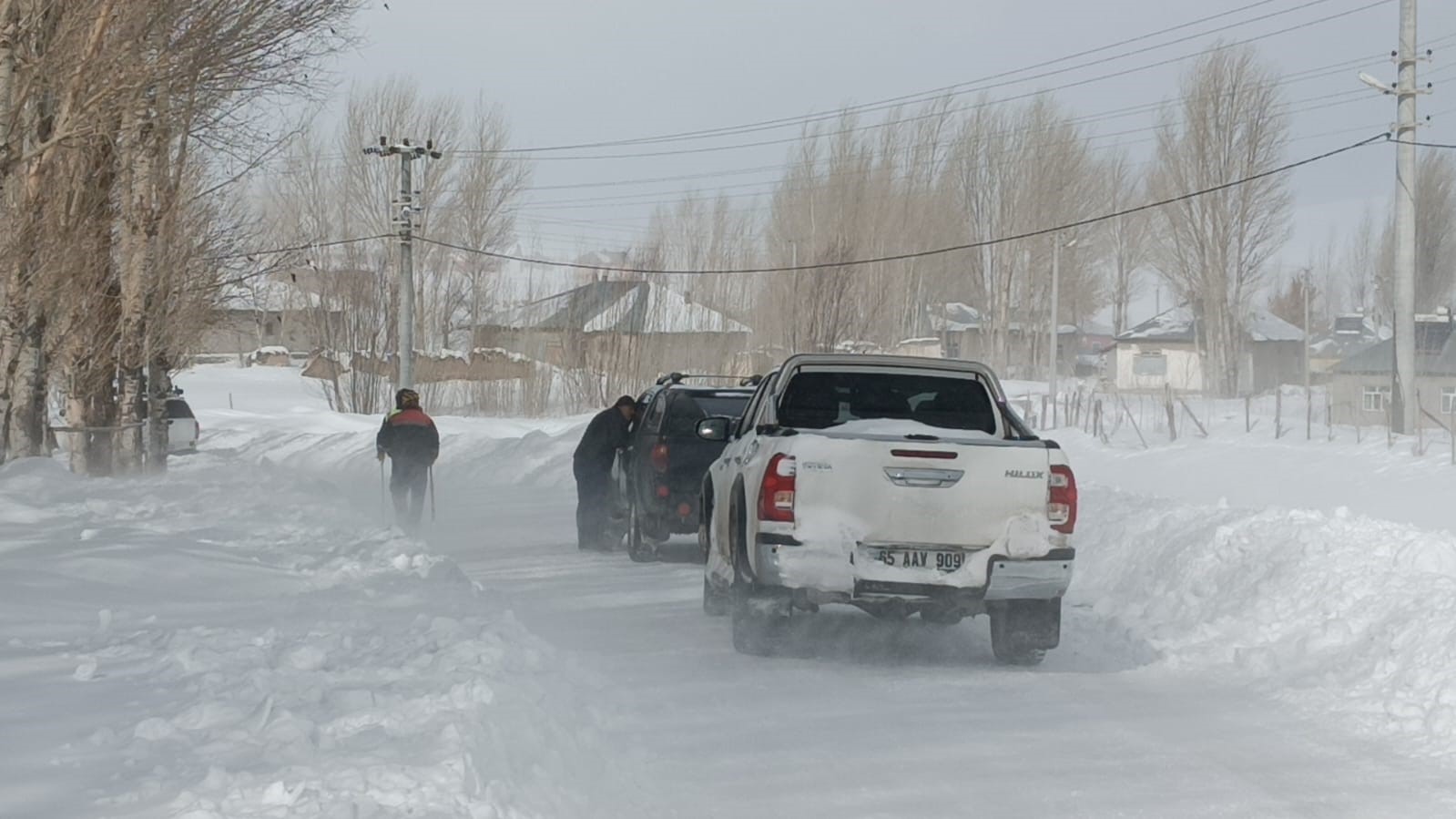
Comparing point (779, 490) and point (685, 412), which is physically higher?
point (685, 412)

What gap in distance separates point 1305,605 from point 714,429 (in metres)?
4.57

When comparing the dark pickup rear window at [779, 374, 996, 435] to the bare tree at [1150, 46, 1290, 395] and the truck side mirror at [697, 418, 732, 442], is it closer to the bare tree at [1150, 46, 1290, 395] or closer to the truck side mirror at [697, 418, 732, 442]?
the truck side mirror at [697, 418, 732, 442]

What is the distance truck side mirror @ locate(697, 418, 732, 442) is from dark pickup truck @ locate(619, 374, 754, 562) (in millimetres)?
3380

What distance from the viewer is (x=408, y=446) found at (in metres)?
17.4

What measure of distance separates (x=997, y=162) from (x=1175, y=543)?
67.0 metres

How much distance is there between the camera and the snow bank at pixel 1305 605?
8.22 m

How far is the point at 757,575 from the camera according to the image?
9.12 metres

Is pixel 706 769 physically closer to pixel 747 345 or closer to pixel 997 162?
pixel 747 345

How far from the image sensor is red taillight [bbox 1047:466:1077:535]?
9.04m

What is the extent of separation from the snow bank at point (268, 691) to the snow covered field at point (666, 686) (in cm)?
2

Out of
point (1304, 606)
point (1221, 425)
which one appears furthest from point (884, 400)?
point (1221, 425)

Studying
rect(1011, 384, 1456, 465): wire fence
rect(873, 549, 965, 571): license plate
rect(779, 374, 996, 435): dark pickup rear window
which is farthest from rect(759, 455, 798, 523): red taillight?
rect(1011, 384, 1456, 465): wire fence

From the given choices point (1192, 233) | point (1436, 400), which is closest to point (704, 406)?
point (1436, 400)

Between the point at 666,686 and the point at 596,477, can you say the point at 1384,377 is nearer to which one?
the point at 596,477
